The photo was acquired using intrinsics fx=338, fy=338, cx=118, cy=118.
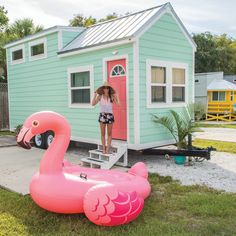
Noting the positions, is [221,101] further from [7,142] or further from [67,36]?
[7,142]

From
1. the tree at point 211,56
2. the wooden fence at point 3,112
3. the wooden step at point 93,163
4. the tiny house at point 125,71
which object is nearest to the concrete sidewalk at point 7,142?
the tiny house at point 125,71

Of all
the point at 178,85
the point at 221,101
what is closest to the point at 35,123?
the point at 178,85

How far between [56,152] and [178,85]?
5.02m

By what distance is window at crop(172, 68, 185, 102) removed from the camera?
8906mm

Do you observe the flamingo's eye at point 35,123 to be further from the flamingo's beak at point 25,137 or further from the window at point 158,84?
the window at point 158,84

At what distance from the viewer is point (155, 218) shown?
15.1 ft

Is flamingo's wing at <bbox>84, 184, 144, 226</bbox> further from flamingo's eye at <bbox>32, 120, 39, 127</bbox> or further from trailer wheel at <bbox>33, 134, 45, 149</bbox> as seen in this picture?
trailer wheel at <bbox>33, 134, 45, 149</bbox>

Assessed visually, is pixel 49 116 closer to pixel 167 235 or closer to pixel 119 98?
pixel 167 235

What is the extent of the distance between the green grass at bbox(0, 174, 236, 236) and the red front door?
2740 millimetres

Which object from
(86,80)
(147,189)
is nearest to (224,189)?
(147,189)

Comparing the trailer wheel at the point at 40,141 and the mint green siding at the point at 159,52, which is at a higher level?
the mint green siding at the point at 159,52

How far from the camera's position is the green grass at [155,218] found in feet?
13.8

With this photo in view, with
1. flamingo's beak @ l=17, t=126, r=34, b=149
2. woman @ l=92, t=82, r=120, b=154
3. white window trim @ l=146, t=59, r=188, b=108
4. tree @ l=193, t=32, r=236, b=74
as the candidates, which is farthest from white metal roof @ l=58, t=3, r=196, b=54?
tree @ l=193, t=32, r=236, b=74

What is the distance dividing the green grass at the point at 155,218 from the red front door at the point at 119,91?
2.74 meters
